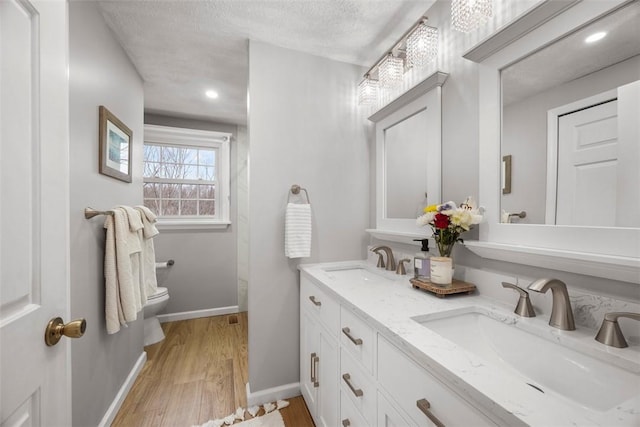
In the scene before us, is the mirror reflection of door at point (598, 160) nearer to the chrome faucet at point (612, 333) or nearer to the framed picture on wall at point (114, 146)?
the chrome faucet at point (612, 333)

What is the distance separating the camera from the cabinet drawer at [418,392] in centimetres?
59

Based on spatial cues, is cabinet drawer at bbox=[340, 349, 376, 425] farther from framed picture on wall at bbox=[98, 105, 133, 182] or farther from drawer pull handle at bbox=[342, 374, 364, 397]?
framed picture on wall at bbox=[98, 105, 133, 182]

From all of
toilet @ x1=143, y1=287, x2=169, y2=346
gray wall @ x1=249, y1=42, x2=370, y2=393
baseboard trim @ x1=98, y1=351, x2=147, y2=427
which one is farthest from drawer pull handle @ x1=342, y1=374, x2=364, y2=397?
toilet @ x1=143, y1=287, x2=169, y2=346

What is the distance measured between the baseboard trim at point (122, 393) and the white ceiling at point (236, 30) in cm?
232

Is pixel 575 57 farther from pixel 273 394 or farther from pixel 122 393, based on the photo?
pixel 122 393

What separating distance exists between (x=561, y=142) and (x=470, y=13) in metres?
0.65

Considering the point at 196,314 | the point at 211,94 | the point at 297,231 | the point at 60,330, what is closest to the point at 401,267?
the point at 297,231

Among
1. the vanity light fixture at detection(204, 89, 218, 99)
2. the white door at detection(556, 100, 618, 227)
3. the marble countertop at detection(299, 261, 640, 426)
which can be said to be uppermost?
the vanity light fixture at detection(204, 89, 218, 99)

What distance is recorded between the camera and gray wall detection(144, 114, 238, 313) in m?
3.06

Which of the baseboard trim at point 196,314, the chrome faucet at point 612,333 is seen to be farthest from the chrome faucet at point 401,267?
the baseboard trim at point 196,314

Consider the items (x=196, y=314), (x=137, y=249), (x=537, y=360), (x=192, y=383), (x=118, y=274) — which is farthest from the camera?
(x=196, y=314)

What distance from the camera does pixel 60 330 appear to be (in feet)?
2.06

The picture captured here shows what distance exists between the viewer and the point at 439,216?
1.17m

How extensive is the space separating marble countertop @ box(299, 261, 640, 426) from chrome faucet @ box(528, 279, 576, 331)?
0.08 feet
